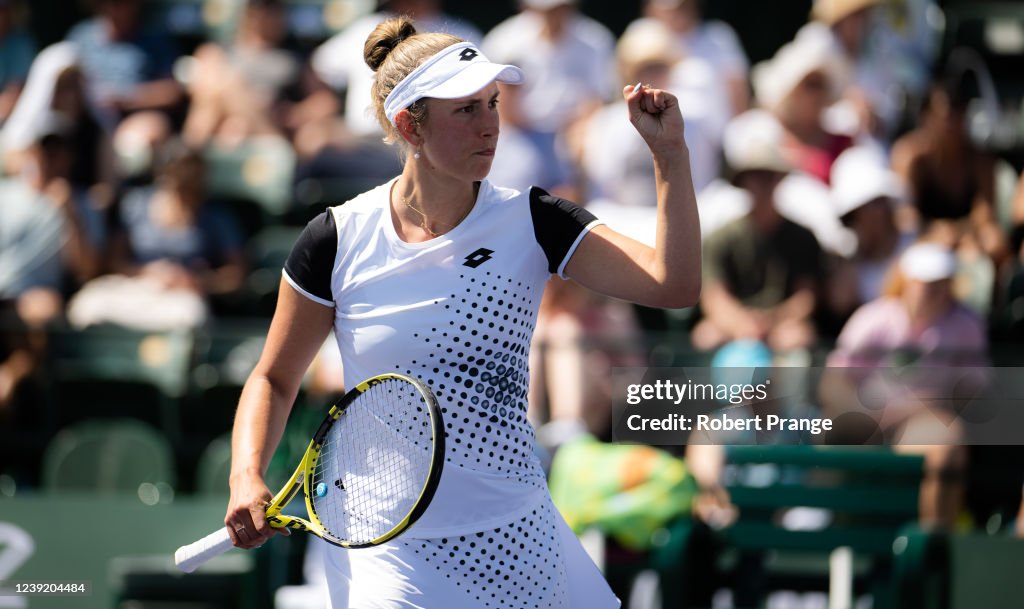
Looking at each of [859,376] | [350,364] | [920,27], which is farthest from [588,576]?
[920,27]

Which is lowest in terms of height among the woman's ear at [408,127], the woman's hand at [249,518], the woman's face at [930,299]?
the woman's face at [930,299]

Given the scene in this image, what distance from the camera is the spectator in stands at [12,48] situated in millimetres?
8883

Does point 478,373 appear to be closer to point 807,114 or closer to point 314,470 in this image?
point 314,470

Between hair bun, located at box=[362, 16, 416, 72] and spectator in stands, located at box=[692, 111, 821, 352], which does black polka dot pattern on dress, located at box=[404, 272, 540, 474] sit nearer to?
hair bun, located at box=[362, 16, 416, 72]

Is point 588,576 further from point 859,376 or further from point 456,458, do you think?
point 859,376

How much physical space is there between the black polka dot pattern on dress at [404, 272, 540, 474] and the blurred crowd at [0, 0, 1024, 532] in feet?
9.57

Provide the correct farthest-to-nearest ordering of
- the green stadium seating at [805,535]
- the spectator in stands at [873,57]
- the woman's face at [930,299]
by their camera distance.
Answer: the spectator in stands at [873,57], the woman's face at [930,299], the green stadium seating at [805,535]

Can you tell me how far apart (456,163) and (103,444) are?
3995 millimetres

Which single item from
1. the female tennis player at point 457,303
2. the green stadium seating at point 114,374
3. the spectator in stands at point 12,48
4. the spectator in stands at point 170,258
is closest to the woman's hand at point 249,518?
the female tennis player at point 457,303

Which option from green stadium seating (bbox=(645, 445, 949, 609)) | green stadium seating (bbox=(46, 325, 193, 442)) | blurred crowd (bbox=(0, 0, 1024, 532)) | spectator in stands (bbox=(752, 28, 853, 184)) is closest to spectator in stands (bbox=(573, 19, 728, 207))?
blurred crowd (bbox=(0, 0, 1024, 532))

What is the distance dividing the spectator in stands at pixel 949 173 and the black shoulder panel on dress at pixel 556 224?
4437 millimetres

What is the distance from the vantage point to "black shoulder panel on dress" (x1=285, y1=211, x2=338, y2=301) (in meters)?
2.92

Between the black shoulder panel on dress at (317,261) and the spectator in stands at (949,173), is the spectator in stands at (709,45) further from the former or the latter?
the black shoulder panel on dress at (317,261)

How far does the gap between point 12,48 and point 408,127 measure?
22.8 feet
